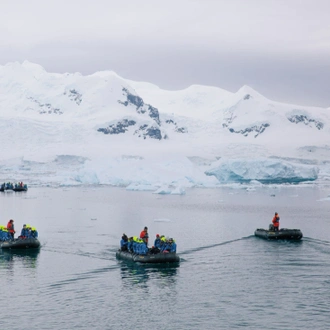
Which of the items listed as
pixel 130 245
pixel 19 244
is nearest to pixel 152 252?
pixel 130 245

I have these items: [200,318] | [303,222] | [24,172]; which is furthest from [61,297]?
[24,172]

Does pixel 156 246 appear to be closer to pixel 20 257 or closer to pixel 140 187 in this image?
pixel 20 257

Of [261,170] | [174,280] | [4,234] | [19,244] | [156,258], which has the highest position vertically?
[261,170]

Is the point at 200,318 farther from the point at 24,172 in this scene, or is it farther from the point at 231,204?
the point at 24,172

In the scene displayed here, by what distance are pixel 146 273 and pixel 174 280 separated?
2253 millimetres

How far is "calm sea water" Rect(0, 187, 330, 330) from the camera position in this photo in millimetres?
27641

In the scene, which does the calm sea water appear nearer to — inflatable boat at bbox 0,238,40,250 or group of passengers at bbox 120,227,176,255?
group of passengers at bbox 120,227,176,255

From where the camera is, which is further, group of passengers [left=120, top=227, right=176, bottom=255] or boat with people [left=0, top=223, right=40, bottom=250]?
boat with people [left=0, top=223, right=40, bottom=250]

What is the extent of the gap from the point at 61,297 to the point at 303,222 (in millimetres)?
36485

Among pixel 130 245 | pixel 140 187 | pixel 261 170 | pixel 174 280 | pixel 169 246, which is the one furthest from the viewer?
pixel 261 170

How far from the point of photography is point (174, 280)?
34.5 metres

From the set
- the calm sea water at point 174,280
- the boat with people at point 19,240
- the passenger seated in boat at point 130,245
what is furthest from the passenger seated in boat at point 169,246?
the boat with people at point 19,240

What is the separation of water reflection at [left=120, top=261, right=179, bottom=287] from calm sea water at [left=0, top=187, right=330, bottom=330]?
58 millimetres

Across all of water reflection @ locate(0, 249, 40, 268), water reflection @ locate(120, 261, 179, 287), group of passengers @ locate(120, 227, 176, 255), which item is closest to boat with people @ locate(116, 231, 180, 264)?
group of passengers @ locate(120, 227, 176, 255)
